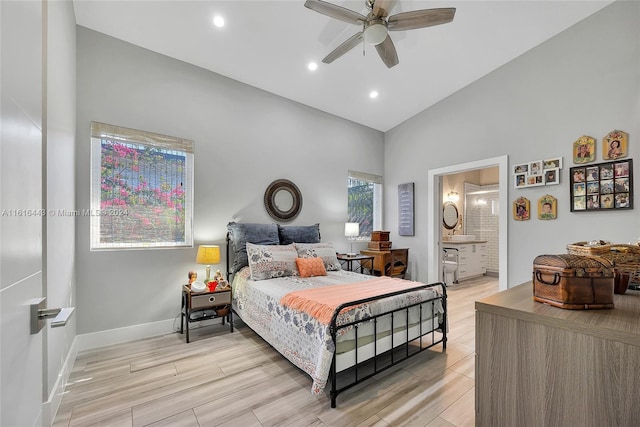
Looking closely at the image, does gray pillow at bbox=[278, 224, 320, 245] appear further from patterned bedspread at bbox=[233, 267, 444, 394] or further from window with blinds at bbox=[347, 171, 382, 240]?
window with blinds at bbox=[347, 171, 382, 240]

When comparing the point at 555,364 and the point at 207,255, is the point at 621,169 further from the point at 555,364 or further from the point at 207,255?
the point at 207,255

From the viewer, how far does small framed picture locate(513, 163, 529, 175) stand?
3669 mm

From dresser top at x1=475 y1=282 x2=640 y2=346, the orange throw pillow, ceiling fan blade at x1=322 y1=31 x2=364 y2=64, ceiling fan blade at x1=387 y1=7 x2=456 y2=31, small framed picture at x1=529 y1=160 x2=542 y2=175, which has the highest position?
ceiling fan blade at x1=387 y1=7 x2=456 y2=31

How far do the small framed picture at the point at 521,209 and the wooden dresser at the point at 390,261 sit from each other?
6.06 ft

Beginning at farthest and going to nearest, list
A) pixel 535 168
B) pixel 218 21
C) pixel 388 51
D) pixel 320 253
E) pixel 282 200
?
1. pixel 282 200
2. pixel 320 253
3. pixel 535 168
4. pixel 218 21
5. pixel 388 51

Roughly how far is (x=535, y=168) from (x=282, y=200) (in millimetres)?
3435

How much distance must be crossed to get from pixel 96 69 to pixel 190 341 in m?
3.08

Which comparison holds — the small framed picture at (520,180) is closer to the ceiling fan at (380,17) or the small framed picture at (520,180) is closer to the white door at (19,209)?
the ceiling fan at (380,17)

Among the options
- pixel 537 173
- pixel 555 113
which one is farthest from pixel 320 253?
pixel 555 113

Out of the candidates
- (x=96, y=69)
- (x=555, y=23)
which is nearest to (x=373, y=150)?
(x=555, y=23)

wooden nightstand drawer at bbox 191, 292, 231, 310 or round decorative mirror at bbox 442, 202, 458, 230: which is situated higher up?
round decorative mirror at bbox 442, 202, 458, 230

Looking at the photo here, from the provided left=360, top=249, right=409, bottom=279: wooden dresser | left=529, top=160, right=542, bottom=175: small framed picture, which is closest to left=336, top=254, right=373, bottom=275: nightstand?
left=360, top=249, right=409, bottom=279: wooden dresser

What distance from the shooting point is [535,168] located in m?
3.58

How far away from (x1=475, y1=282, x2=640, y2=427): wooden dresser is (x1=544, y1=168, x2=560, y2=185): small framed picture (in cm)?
285
